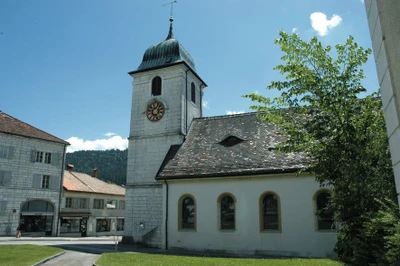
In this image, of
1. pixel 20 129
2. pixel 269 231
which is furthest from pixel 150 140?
pixel 20 129

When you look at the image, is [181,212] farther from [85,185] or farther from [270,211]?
[85,185]

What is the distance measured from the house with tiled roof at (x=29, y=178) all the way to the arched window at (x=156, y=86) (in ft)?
59.5

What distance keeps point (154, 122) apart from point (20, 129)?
19.9 metres

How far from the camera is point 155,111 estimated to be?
88.0 feet

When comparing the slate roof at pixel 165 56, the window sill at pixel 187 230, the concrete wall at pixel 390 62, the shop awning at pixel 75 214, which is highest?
the slate roof at pixel 165 56

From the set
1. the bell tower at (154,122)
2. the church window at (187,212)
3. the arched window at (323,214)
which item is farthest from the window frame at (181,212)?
the arched window at (323,214)

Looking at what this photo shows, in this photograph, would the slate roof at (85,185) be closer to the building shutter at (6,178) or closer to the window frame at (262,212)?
the building shutter at (6,178)

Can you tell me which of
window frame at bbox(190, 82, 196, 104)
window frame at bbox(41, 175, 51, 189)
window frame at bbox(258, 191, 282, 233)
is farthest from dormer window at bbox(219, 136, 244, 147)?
window frame at bbox(41, 175, 51, 189)

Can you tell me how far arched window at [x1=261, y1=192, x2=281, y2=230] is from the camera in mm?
17859

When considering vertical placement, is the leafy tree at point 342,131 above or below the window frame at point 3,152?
below

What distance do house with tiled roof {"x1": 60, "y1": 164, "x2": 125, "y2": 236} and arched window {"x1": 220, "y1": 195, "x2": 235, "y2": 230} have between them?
25.6 m

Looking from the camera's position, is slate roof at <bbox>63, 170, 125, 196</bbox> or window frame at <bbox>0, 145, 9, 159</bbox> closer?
window frame at <bbox>0, 145, 9, 159</bbox>

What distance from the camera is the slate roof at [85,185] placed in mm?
45531

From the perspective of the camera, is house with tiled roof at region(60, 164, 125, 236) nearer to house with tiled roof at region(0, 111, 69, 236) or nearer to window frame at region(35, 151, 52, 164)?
house with tiled roof at region(0, 111, 69, 236)
